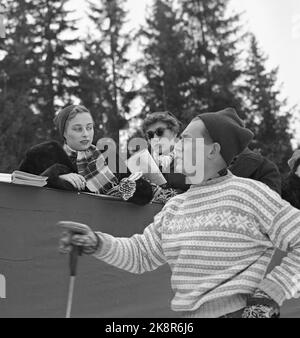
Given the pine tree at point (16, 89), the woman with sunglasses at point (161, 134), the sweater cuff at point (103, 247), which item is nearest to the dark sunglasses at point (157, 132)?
the woman with sunglasses at point (161, 134)

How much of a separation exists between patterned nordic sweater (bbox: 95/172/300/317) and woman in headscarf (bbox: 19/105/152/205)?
49.6 inches

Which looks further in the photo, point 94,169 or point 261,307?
point 94,169

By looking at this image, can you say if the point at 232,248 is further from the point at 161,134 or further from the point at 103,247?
the point at 161,134

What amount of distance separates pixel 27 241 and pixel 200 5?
948 inches

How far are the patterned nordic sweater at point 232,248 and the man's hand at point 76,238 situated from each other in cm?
32

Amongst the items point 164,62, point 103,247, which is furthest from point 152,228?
point 164,62

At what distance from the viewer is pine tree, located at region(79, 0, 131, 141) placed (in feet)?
79.1

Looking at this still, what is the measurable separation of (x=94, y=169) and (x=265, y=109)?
2192 centimetres

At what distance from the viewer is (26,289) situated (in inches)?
119

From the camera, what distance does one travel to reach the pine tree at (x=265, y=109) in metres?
23.8

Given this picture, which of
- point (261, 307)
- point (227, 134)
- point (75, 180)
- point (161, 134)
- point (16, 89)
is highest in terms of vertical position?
point (16, 89)

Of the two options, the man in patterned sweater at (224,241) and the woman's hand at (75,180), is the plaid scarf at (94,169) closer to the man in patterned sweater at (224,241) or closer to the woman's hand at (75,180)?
the woman's hand at (75,180)

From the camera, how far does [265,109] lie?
2484 cm
